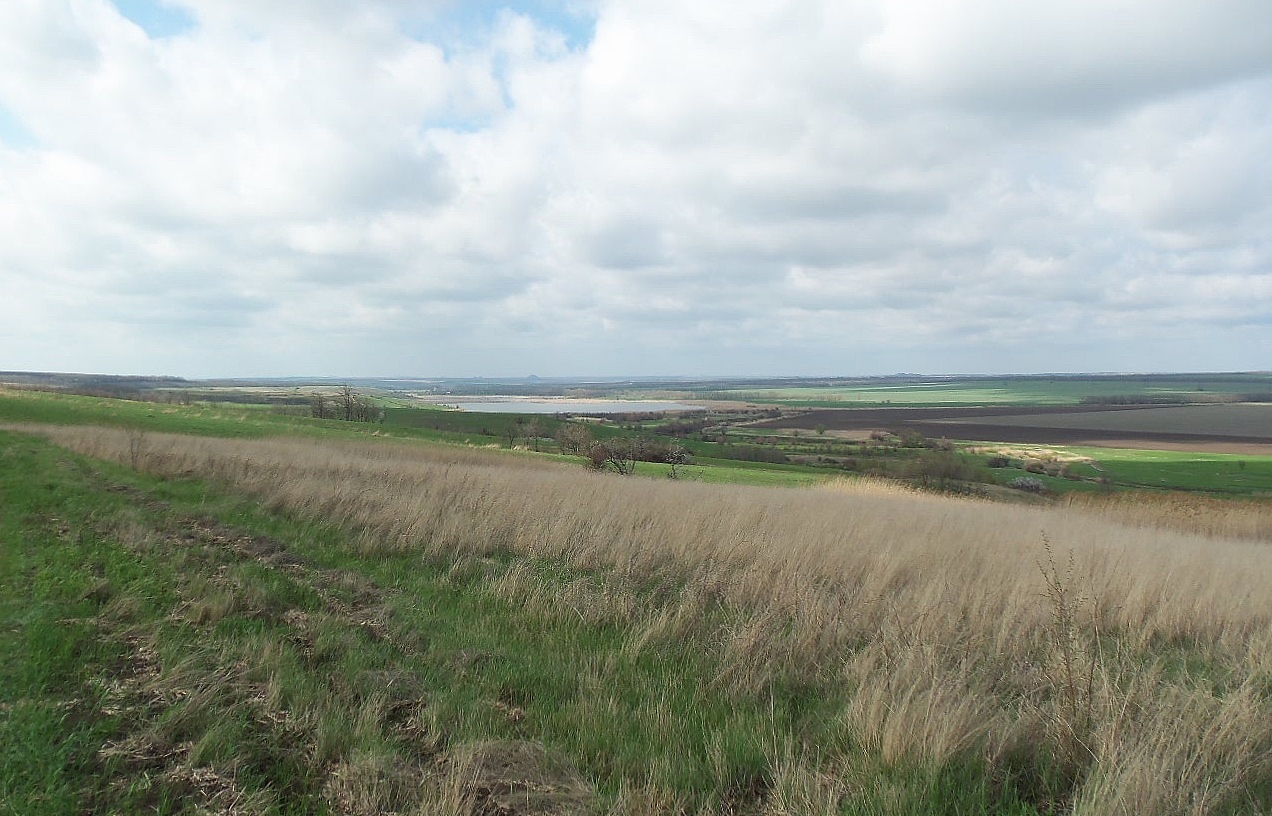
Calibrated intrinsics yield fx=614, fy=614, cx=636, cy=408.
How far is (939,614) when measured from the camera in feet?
20.0

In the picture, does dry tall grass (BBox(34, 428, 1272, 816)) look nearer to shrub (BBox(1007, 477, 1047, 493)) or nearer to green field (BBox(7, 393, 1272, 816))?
green field (BBox(7, 393, 1272, 816))

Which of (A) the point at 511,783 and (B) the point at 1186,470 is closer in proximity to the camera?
(A) the point at 511,783

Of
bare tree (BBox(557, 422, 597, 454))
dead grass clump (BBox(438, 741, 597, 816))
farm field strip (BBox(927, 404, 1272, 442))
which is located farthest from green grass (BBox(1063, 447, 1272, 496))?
dead grass clump (BBox(438, 741, 597, 816))

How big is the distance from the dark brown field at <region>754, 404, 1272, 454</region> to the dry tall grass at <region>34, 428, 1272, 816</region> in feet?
336

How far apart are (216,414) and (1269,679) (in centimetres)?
5927

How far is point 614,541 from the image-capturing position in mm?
9094

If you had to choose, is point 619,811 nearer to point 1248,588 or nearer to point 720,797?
point 720,797

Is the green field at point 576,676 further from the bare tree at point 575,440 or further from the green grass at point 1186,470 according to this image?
the green grass at point 1186,470

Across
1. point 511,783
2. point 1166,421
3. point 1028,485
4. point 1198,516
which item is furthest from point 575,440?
point 1166,421

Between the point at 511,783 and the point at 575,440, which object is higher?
the point at 511,783

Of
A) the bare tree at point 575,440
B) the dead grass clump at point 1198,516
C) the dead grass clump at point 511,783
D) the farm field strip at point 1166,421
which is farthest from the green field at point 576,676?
the farm field strip at point 1166,421

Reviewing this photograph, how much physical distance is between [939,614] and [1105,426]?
483ft

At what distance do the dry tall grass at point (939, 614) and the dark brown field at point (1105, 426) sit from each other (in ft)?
336

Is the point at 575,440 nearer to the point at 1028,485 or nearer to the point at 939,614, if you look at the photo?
the point at 1028,485
